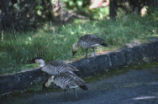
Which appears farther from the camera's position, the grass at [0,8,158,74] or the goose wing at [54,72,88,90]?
the grass at [0,8,158,74]

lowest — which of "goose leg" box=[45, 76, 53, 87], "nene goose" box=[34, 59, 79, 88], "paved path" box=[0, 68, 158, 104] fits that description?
"paved path" box=[0, 68, 158, 104]

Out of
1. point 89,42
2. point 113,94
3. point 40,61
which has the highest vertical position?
point 89,42

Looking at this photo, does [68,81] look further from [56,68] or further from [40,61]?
[40,61]

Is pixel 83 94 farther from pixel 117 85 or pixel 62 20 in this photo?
pixel 62 20

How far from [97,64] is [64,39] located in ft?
5.96

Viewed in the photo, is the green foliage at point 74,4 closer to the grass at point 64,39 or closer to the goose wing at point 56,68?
the grass at point 64,39

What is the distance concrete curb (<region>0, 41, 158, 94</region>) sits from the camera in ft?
25.8

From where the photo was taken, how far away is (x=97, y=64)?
8.97 meters

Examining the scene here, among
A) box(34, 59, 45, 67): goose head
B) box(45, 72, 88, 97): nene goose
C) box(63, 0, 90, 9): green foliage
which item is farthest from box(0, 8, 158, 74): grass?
box(63, 0, 90, 9): green foliage

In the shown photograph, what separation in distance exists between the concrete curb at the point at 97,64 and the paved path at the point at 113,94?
0.29 metres

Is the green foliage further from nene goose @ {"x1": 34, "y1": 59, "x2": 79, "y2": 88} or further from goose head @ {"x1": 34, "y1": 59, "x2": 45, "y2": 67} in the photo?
nene goose @ {"x1": 34, "y1": 59, "x2": 79, "y2": 88}

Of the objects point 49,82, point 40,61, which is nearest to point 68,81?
point 49,82

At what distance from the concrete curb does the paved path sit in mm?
289

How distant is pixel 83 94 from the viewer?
305 inches
